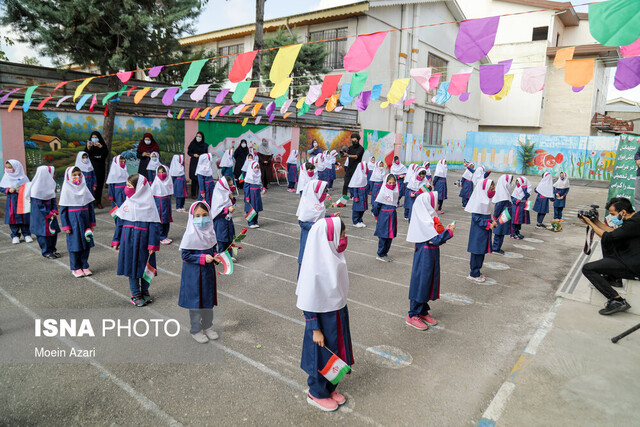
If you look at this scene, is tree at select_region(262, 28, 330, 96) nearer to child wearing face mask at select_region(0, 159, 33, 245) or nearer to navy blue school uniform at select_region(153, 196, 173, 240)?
navy blue school uniform at select_region(153, 196, 173, 240)

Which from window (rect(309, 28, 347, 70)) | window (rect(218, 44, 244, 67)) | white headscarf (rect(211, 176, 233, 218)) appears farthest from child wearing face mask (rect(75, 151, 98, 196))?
window (rect(218, 44, 244, 67))

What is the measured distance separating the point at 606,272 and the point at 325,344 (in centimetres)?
452

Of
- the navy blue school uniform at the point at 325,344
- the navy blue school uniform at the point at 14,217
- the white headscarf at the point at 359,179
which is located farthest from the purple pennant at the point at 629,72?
the navy blue school uniform at the point at 14,217

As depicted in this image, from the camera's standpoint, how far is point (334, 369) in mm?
3576

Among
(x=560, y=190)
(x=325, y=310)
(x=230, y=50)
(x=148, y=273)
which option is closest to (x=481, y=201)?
(x=325, y=310)

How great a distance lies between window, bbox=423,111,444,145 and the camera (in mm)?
27625

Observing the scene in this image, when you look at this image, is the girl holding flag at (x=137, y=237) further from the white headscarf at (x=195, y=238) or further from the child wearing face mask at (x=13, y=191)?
the child wearing face mask at (x=13, y=191)

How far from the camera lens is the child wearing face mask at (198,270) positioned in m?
4.67

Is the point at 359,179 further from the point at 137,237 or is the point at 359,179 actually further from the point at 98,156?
the point at 98,156

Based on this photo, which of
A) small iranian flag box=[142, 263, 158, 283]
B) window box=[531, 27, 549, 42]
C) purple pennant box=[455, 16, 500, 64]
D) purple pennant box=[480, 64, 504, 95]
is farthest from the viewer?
window box=[531, 27, 549, 42]

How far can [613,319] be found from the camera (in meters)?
5.68

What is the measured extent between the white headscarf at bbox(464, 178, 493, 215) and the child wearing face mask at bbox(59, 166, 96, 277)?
648cm

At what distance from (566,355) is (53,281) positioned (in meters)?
7.36

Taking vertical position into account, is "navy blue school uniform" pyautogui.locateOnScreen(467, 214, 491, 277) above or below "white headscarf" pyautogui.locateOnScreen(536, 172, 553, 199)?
below
